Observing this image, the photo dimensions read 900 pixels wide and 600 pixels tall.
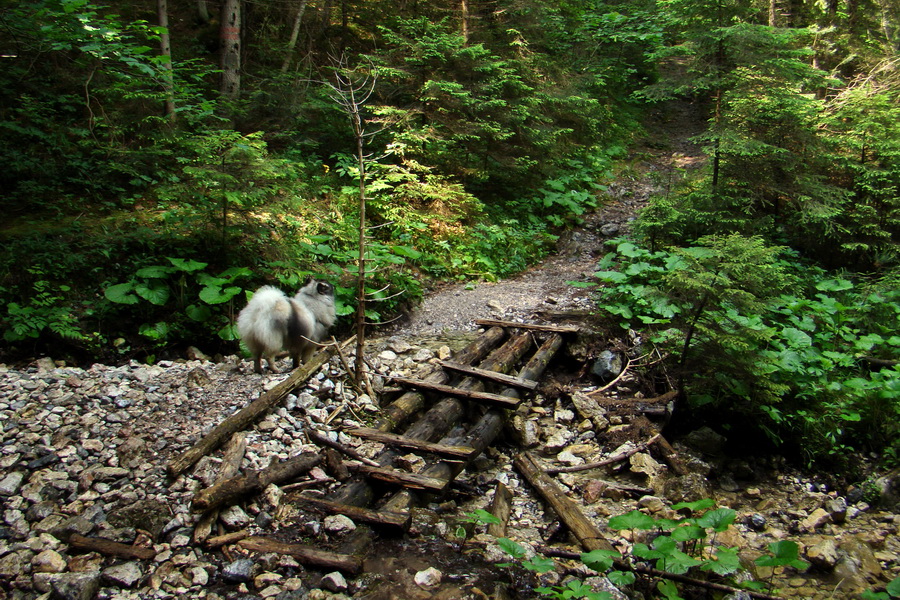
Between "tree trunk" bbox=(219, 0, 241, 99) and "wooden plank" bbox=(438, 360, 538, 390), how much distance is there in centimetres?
761

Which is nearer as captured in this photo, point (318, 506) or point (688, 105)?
point (318, 506)

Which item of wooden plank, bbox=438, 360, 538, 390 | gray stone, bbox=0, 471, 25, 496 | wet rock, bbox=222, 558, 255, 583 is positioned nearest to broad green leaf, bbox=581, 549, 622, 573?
wet rock, bbox=222, 558, 255, 583

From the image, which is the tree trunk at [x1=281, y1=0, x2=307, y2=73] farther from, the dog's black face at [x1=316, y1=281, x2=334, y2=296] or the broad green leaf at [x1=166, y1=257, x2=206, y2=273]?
the dog's black face at [x1=316, y1=281, x2=334, y2=296]

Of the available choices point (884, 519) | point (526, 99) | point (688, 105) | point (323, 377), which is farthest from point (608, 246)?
point (688, 105)

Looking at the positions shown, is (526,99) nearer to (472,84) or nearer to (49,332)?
(472,84)

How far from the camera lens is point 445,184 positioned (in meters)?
9.52

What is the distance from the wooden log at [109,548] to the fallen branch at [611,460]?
11.1 ft

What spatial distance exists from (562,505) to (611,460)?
3.97 ft

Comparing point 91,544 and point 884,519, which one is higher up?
point 91,544

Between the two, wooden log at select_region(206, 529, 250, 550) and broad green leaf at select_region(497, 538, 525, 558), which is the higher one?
broad green leaf at select_region(497, 538, 525, 558)

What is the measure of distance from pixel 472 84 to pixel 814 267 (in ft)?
24.1

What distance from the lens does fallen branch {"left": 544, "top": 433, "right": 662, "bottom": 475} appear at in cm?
477

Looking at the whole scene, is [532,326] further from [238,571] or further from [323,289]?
[238,571]

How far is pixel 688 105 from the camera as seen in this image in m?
18.4
